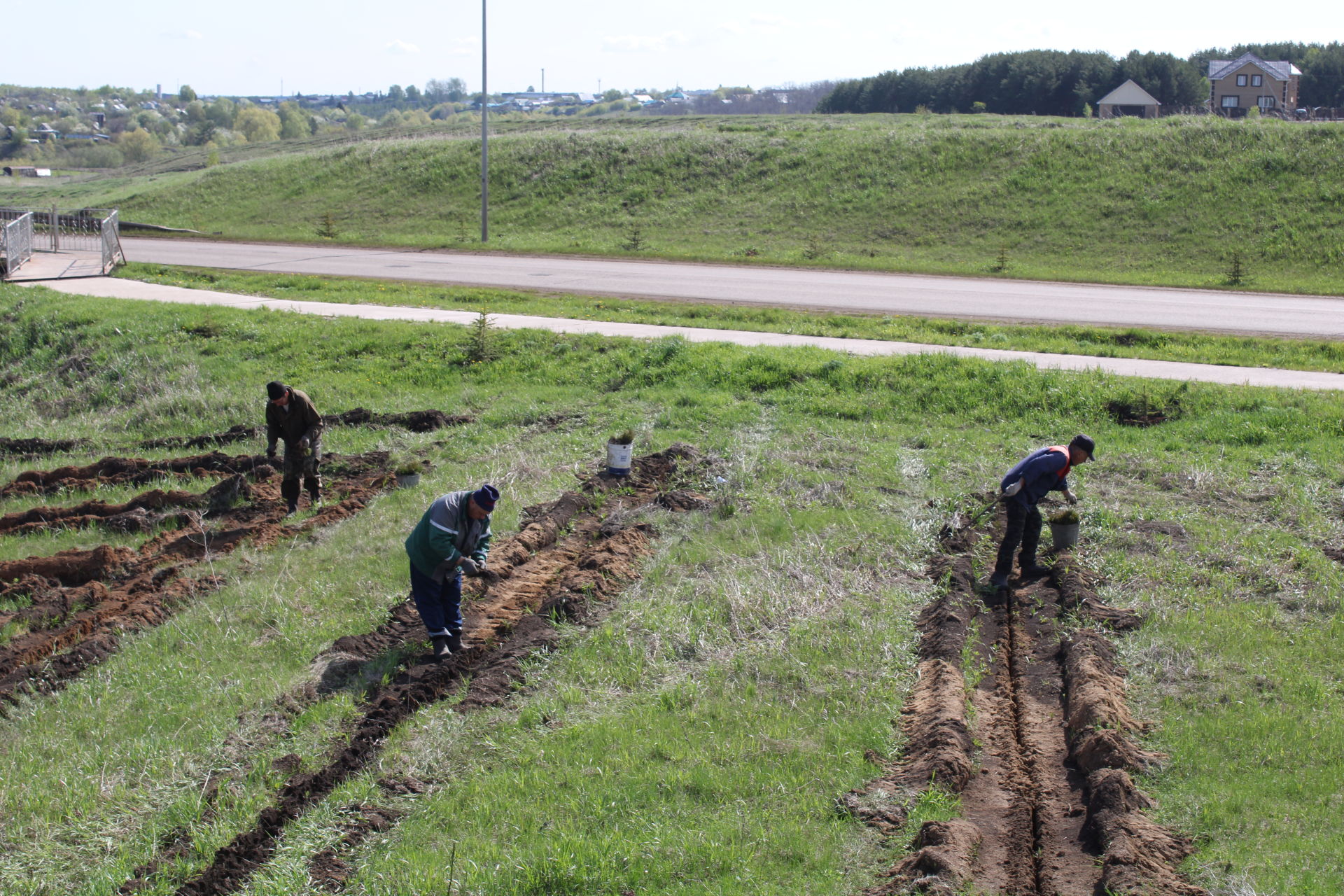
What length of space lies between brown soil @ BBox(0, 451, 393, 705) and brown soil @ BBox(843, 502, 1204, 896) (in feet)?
23.8

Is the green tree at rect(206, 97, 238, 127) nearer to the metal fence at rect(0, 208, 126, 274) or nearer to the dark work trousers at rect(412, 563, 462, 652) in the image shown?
the metal fence at rect(0, 208, 126, 274)

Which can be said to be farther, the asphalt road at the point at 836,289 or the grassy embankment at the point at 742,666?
the asphalt road at the point at 836,289

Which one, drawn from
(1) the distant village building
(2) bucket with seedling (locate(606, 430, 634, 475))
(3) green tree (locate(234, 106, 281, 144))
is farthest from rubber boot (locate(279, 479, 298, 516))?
(3) green tree (locate(234, 106, 281, 144))

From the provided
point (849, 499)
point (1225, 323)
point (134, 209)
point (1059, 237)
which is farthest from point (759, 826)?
point (134, 209)

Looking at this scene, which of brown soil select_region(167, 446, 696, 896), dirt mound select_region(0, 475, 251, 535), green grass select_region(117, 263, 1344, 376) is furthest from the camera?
green grass select_region(117, 263, 1344, 376)

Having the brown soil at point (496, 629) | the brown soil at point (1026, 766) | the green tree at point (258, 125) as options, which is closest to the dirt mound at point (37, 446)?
the brown soil at point (496, 629)

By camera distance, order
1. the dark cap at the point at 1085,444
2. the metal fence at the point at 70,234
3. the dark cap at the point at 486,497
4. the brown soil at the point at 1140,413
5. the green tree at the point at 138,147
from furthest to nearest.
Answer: the green tree at the point at 138,147
the metal fence at the point at 70,234
the brown soil at the point at 1140,413
the dark cap at the point at 1085,444
the dark cap at the point at 486,497

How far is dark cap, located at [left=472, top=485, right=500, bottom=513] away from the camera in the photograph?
26.8 feet

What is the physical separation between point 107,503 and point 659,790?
10.5m

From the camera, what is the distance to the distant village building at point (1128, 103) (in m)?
63.7

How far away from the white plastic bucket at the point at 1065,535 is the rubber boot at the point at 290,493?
29.9ft

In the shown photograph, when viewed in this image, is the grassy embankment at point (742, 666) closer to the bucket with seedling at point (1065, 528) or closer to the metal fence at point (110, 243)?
the bucket with seedling at point (1065, 528)

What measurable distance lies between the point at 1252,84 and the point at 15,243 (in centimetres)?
7898

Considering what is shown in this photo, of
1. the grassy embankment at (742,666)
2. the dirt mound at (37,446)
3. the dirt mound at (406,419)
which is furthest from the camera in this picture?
the dirt mound at (37,446)
